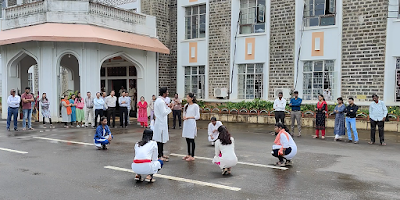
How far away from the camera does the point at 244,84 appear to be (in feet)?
64.7

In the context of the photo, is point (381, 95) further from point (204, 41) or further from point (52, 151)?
point (52, 151)

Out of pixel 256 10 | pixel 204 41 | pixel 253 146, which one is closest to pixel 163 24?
pixel 204 41

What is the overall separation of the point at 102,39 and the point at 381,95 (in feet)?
42.1

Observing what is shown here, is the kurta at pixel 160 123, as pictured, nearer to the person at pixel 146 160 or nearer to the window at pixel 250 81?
the person at pixel 146 160

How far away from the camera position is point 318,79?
17.4 metres

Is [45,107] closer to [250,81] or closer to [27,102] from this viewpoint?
[27,102]

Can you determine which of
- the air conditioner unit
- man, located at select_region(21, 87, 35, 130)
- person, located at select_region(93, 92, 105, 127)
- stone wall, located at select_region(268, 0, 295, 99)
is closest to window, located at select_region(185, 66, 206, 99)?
the air conditioner unit

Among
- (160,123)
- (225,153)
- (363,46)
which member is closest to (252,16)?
(363,46)

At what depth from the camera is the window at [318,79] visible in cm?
1708

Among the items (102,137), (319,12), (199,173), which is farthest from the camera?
(319,12)

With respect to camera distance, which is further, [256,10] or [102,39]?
[256,10]

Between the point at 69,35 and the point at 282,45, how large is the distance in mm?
10351

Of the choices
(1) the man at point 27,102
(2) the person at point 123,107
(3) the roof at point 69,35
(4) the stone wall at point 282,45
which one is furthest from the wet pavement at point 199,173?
(4) the stone wall at point 282,45

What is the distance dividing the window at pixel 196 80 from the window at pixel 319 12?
667 cm
